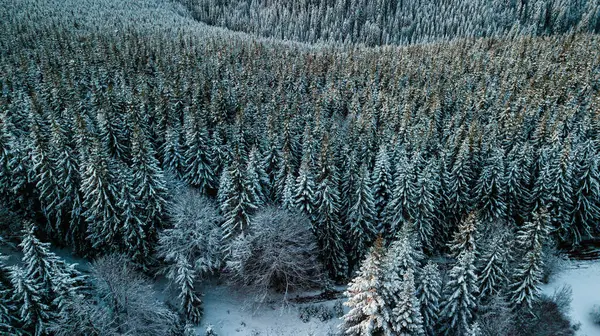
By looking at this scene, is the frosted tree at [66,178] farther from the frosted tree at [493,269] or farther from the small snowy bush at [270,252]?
the frosted tree at [493,269]

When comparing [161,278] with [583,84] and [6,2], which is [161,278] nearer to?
[583,84]

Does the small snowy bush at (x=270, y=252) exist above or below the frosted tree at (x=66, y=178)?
below

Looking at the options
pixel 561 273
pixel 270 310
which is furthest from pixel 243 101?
pixel 561 273

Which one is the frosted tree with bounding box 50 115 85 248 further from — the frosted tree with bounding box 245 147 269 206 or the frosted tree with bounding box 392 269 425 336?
the frosted tree with bounding box 392 269 425 336

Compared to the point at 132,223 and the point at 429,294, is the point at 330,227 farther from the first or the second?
the point at 132,223

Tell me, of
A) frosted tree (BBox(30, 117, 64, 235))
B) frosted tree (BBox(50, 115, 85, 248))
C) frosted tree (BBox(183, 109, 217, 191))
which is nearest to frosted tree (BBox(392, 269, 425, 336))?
frosted tree (BBox(183, 109, 217, 191))

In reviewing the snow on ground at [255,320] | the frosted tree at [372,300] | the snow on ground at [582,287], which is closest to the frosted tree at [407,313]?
the frosted tree at [372,300]
